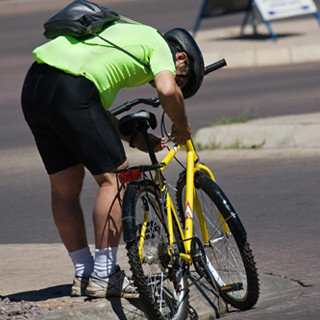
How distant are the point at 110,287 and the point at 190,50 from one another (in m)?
1.25

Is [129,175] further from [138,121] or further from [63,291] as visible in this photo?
[63,291]

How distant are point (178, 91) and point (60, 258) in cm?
181

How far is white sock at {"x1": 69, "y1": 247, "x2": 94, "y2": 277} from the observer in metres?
4.96

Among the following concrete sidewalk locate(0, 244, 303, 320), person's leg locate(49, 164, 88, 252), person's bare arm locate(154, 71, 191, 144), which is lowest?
concrete sidewalk locate(0, 244, 303, 320)

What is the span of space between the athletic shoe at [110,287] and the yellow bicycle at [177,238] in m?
0.21

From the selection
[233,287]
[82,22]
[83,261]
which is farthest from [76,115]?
[233,287]

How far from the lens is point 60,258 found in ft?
19.2

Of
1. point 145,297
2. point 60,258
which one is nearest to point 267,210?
point 60,258

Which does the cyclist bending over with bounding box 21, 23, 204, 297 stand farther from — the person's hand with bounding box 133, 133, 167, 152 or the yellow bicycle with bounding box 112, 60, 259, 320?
the yellow bicycle with bounding box 112, 60, 259, 320

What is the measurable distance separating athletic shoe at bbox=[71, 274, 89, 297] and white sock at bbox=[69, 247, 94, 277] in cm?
5

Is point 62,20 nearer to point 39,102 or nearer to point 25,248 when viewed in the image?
point 39,102

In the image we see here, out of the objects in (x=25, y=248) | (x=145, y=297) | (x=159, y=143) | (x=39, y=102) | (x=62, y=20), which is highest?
(x=62, y=20)

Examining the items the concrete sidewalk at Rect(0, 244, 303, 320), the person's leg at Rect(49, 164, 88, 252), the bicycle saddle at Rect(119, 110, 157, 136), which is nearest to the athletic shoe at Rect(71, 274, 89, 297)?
the concrete sidewalk at Rect(0, 244, 303, 320)

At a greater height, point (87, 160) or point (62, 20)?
point (62, 20)
